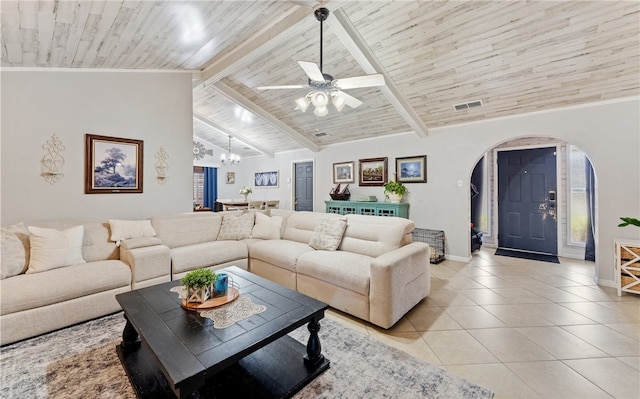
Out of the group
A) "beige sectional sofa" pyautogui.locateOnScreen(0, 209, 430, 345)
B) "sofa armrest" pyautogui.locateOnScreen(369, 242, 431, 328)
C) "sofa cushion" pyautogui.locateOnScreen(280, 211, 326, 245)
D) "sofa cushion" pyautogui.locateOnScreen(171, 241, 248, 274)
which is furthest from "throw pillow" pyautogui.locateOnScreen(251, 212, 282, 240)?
"sofa armrest" pyautogui.locateOnScreen(369, 242, 431, 328)

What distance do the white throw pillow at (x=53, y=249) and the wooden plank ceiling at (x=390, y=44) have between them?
1.80m

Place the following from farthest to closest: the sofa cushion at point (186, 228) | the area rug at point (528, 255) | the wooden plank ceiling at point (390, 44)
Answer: the area rug at point (528, 255) → the sofa cushion at point (186, 228) → the wooden plank ceiling at point (390, 44)

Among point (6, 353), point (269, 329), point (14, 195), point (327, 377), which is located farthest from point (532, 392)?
point (14, 195)

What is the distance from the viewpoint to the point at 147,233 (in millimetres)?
3334

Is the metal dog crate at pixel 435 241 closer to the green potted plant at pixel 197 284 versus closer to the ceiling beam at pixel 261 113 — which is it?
the ceiling beam at pixel 261 113

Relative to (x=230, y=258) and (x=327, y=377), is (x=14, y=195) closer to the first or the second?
(x=230, y=258)

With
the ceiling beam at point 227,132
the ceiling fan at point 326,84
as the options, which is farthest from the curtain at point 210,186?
the ceiling fan at point 326,84

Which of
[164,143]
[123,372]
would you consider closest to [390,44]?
[164,143]

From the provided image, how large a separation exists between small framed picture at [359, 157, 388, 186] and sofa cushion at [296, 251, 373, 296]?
2.97m

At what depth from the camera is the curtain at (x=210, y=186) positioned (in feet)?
29.0

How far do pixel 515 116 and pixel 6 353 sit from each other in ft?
20.5

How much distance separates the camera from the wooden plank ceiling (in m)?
2.42

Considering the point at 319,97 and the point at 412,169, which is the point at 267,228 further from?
the point at 412,169

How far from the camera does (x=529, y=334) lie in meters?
2.30
